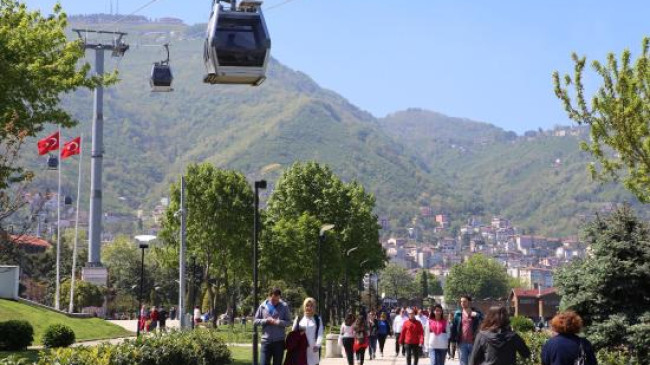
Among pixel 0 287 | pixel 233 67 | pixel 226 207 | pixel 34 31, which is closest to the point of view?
pixel 233 67

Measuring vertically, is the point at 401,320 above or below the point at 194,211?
below

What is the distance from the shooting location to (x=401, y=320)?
107 feet

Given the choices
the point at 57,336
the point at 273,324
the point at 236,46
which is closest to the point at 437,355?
the point at 273,324

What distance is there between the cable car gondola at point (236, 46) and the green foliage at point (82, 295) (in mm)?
69551

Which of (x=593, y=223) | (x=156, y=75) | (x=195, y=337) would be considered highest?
(x=156, y=75)

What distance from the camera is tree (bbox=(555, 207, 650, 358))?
19016 mm

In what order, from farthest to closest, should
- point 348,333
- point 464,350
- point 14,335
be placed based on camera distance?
1. point 14,335
2. point 348,333
3. point 464,350

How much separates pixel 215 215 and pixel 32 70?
134ft

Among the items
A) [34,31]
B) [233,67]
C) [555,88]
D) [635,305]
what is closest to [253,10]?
[233,67]

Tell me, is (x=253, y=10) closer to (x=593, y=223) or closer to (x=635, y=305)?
(x=593, y=223)

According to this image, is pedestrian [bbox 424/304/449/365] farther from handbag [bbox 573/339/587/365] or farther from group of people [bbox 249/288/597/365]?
handbag [bbox 573/339/587/365]

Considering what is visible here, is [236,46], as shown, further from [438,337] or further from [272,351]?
[438,337]

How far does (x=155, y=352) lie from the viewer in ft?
60.8

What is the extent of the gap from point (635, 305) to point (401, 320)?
46.1 feet
